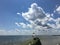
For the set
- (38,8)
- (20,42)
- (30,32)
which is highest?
(38,8)

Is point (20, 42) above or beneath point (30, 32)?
beneath

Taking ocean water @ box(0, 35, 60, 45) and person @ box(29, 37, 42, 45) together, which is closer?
person @ box(29, 37, 42, 45)

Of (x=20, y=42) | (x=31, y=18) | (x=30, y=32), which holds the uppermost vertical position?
(x=31, y=18)

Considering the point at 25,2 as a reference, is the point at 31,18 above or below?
below

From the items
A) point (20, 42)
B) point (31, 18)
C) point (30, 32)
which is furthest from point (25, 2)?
point (20, 42)

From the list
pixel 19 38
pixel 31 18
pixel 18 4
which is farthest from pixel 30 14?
pixel 19 38

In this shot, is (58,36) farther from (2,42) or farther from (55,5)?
(2,42)

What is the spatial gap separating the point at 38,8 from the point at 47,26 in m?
0.70

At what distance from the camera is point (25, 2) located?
17.1 feet

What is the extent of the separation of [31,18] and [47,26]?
66 centimetres

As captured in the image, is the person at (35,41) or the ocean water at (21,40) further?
the ocean water at (21,40)

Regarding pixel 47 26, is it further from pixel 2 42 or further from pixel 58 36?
pixel 2 42

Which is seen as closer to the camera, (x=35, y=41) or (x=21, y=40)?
(x=35, y=41)

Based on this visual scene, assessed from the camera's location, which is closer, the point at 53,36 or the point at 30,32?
the point at 30,32
